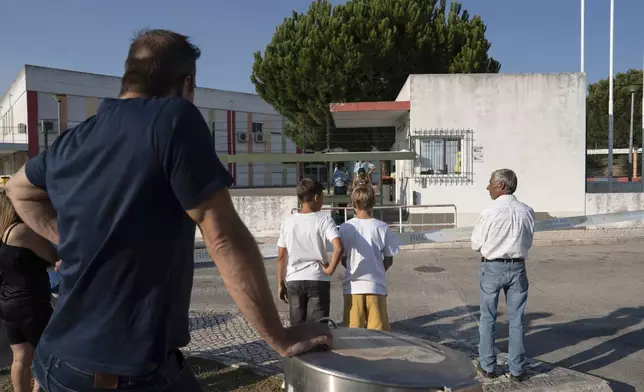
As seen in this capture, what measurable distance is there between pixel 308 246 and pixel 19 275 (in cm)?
224

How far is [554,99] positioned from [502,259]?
40.9ft

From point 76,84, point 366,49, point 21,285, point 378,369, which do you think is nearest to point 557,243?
point 21,285

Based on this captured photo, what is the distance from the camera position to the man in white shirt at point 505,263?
478 cm

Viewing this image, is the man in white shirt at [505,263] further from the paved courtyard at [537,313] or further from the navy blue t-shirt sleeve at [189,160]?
the navy blue t-shirt sleeve at [189,160]

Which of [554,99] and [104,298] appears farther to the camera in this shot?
[554,99]

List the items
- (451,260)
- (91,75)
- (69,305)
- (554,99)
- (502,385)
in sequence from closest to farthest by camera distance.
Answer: (69,305), (502,385), (451,260), (554,99), (91,75)

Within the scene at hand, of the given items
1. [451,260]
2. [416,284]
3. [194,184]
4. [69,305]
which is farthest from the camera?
[451,260]

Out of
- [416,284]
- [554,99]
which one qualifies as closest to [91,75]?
[554,99]

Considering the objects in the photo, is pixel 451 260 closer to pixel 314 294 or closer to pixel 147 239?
pixel 314 294

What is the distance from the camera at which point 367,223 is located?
16.2ft

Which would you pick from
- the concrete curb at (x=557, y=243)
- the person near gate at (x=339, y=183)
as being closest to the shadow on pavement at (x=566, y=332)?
the concrete curb at (x=557, y=243)

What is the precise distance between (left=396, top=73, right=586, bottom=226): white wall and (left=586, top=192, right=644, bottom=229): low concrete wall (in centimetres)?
27

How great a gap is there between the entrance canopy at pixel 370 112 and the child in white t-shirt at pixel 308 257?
1180cm

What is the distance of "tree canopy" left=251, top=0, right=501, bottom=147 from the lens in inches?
1034
